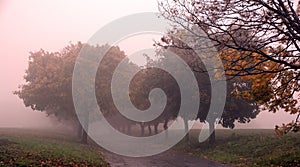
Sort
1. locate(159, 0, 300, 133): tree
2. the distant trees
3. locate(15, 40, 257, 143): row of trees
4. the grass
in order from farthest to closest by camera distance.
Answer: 1. locate(15, 40, 257, 143): row of trees
2. the distant trees
3. the grass
4. locate(159, 0, 300, 133): tree

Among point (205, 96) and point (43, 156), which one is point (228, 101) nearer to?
point (205, 96)

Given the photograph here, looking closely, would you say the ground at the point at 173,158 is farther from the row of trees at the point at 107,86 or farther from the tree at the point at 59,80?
the tree at the point at 59,80

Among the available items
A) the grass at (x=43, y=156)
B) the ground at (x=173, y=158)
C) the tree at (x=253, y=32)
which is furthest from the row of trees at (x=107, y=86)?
the tree at (x=253, y=32)

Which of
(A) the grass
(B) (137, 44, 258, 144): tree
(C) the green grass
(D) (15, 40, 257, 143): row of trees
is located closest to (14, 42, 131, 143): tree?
(D) (15, 40, 257, 143): row of trees

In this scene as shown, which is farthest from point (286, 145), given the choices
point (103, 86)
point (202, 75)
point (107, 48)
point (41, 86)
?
point (41, 86)

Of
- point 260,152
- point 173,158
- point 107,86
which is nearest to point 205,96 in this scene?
point 173,158

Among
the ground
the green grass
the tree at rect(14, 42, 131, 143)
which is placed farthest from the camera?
the tree at rect(14, 42, 131, 143)

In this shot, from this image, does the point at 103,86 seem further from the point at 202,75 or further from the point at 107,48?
the point at 202,75

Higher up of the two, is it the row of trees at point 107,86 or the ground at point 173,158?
the row of trees at point 107,86

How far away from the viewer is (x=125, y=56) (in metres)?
43.1

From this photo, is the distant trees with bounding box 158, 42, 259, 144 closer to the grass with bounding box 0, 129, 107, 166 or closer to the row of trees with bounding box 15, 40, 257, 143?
the row of trees with bounding box 15, 40, 257, 143

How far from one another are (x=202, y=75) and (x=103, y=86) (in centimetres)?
1393

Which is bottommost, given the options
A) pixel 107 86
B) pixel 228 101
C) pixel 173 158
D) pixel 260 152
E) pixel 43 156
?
pixel 173 158

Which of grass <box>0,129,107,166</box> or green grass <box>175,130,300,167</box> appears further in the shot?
green grass <box>175,130,300,167</box>
